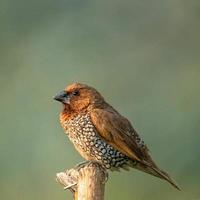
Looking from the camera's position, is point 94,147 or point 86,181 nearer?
point 86,181

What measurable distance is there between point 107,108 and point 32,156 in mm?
1907

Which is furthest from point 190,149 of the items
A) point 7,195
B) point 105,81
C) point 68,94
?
point 68,94

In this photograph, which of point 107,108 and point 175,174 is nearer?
point 107,108

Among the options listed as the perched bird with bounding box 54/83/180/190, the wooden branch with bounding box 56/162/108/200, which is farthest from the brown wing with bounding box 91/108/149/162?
the wooden branch with bounding box 56/162/108/200

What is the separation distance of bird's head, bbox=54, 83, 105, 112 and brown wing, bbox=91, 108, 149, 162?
0.10 meters

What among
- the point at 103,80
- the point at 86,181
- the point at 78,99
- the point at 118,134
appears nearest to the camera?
the point at 86,181

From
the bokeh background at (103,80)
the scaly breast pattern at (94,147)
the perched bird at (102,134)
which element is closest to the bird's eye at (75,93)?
the perched bird at (102,134)

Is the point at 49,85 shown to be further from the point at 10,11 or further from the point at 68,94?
the point at 68,94

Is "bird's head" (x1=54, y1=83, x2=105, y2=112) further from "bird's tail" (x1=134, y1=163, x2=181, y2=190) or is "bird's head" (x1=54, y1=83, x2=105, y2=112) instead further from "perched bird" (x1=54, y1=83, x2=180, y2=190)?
"bird's tail" (x1=134, y1=163, x2=181, y2=190)

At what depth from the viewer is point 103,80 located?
7.72 meters

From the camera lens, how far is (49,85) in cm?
774

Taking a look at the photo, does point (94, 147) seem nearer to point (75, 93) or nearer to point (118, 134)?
point (118, 134)

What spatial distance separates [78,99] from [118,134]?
0.32m

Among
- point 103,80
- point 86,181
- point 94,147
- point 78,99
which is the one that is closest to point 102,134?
point 94,147
